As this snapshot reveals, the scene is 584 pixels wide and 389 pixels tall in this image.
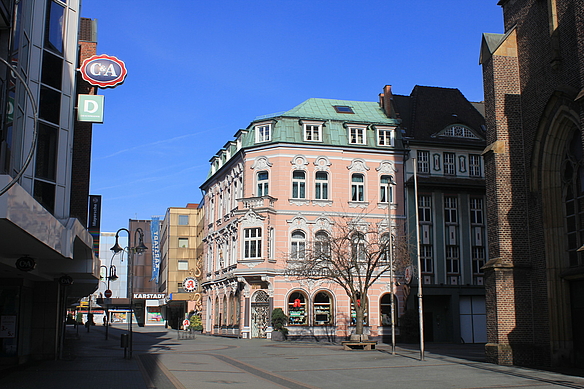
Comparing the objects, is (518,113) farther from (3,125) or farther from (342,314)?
(342,314)

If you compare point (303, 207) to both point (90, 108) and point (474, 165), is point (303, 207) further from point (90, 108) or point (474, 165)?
point (90, 108)

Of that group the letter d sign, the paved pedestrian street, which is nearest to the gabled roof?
the paved pedestrian street

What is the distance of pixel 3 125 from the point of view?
14.0m

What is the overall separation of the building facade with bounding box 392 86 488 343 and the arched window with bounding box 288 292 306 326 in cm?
734

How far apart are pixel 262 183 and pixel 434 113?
1480 cm

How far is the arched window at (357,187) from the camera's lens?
4638 centimetres

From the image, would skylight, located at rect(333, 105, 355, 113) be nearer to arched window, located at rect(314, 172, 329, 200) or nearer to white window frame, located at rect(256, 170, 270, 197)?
arched window, located at rect(314, 172, 329, 200)

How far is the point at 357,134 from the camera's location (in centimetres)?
4706

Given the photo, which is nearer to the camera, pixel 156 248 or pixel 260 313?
pixel 260 313

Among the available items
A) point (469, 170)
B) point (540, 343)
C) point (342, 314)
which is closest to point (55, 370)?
point (540, 343)

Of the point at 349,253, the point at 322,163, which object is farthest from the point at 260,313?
the point at 322,163

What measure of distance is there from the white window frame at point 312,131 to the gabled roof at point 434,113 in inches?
271

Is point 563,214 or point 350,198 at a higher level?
point 350,198

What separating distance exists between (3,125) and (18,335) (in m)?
12.4
